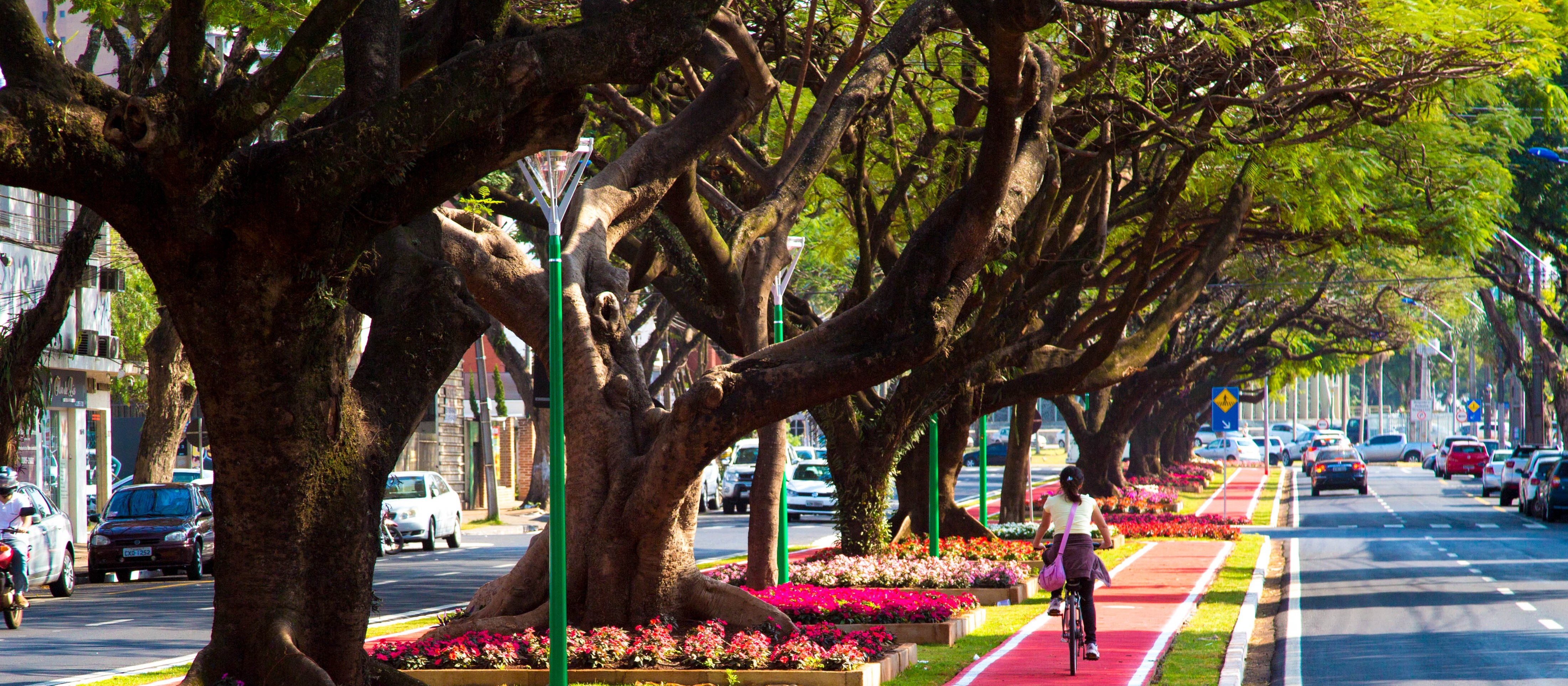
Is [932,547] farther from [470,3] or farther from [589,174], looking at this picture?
[470,3]

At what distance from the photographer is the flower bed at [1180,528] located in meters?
29.0

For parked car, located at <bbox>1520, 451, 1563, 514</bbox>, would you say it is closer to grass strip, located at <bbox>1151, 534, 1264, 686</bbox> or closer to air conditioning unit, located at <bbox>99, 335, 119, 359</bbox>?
grass strip, located at <bbox>1151, 534, 1264, 686</bbox>

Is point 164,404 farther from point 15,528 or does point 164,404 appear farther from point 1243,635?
point 1243,635

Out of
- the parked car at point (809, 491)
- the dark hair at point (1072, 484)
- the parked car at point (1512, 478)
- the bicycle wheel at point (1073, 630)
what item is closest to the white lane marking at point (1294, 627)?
the bicycle wheel at point (1073, 630)

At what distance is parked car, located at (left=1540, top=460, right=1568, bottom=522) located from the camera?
35531 millimetres

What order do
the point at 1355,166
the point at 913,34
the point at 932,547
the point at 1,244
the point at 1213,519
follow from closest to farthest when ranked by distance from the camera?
the point at 913,34 < the point at 1355,166 < the point at 932,547 < the point at 1,244 < the point at 1213,519

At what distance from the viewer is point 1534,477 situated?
37969 millimetres

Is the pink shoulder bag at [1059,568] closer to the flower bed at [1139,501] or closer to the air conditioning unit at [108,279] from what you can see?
the flower bed at [1139,501]

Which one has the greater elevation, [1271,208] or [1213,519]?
[1271,208]

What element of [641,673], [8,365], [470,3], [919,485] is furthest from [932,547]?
[470,3]

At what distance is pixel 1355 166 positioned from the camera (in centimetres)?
1898

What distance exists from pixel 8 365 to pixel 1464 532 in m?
27.4

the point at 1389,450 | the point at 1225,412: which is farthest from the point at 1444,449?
the point at 1225,412

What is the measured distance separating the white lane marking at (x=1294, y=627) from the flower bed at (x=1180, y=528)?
148 inches
